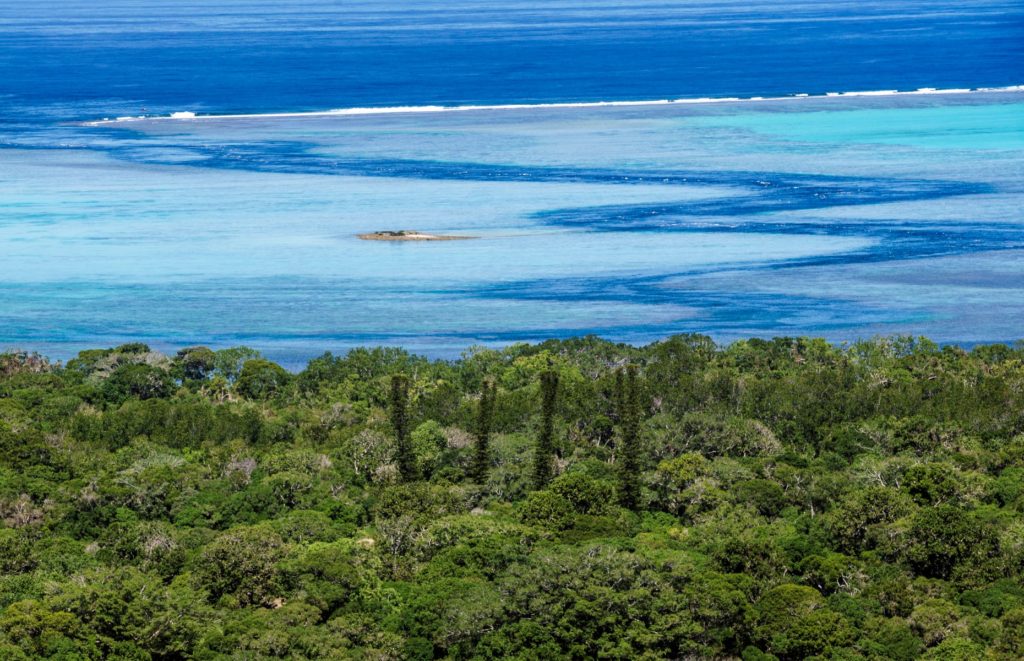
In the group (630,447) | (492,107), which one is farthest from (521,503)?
(492,107)

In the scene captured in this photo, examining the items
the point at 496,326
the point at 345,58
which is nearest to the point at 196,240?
the point at 496,326

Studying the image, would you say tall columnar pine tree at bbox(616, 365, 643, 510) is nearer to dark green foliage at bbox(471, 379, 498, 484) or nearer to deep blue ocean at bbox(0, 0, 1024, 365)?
dark green foliage at bbox(471, 379, 498, 484)

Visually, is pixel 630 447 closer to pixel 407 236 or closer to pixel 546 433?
pixel 546 433

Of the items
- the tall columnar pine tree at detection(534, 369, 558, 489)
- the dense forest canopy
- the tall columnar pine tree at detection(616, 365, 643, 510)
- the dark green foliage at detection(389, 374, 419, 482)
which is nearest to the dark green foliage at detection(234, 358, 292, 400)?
the dense forest canopy

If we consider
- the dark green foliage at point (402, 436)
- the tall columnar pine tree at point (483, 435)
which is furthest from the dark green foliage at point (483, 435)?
the dark green foliage at point (402, 436)

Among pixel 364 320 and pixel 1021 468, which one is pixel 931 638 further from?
pixel 364 320

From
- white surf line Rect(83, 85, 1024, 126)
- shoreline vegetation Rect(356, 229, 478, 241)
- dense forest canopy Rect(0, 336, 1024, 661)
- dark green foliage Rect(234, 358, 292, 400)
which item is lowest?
dense forest canopy Rect(0, 336, 1024, 661)
